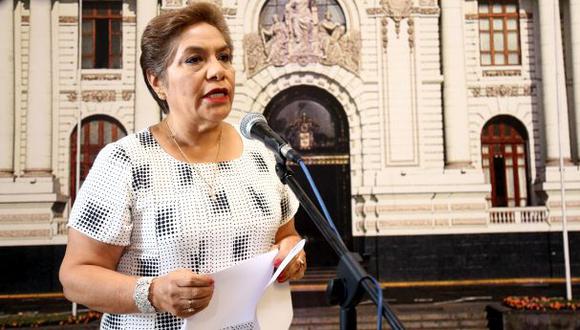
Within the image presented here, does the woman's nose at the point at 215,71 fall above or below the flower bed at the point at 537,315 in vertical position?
above

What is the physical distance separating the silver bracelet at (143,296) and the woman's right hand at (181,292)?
0.01 metres

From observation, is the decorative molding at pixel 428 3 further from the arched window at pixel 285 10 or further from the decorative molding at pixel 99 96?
the decorative molding at pixel 99 96

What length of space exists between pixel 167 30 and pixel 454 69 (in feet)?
27.5

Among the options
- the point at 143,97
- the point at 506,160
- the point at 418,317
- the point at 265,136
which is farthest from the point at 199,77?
the point at 506,160

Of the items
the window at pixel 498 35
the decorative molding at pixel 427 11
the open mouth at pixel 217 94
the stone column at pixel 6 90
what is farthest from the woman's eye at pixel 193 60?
the window at pixel 498 35

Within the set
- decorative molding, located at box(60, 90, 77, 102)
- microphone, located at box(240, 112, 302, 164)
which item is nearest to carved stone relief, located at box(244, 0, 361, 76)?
decorative molding, located at box(60, 90, 77, 102)

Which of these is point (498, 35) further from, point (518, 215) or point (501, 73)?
point (518, 215)

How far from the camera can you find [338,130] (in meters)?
9.45

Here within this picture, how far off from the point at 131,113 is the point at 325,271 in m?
4.13

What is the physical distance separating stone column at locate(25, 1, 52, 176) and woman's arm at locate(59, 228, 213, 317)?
280 inches

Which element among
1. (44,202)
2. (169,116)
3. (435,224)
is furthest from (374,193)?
(169,116)

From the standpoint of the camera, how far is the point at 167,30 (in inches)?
61.5

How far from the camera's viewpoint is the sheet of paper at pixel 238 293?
1.46 metres

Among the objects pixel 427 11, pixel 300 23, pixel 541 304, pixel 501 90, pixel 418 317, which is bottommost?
pixel 418 317
